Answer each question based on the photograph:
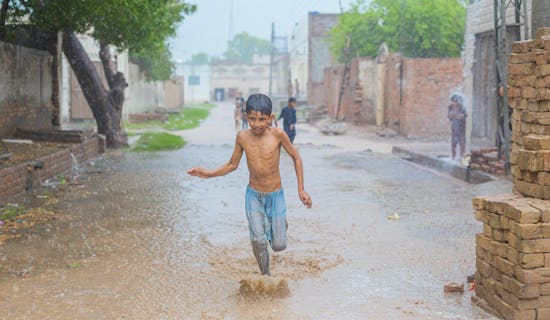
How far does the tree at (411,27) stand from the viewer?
35625 mm

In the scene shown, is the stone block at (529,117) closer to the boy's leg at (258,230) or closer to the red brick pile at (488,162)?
the boy's leg at (258,230)

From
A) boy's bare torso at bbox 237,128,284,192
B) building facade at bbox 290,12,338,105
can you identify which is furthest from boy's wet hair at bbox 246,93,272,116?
building facade at bbox 290,12,338,105

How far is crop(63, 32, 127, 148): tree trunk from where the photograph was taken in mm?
18734

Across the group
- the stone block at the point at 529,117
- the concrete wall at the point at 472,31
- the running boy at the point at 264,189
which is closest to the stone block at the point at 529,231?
the stone block at the point at 529,117

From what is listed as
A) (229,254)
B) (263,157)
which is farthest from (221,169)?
(229,254)

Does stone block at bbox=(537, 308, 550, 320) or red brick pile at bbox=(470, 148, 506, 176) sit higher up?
red brick pile at bbox=(470, 148, 506, 176)

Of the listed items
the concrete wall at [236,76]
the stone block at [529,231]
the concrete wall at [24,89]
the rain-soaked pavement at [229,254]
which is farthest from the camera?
the concrete wall at [236,76]

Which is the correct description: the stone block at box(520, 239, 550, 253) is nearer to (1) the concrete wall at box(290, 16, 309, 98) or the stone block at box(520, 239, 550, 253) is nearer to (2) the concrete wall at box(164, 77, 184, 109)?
(2) the concrete wall at box(164, 77, 184, 109)

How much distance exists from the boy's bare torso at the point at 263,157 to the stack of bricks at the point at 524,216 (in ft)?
5.49

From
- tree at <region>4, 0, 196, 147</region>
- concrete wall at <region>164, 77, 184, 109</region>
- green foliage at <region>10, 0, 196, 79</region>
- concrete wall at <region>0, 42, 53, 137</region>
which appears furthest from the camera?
concrete wall at <region>164, 77, 184, 109</region>

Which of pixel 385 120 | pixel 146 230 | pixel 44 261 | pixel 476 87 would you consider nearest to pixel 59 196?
pixel 146 230

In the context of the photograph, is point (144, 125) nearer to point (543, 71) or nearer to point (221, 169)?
point (221, 169)

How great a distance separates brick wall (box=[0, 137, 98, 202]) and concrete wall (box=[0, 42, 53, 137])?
128cm

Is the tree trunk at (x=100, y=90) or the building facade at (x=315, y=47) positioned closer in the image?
the tree trunk at (x=100, y=90)
